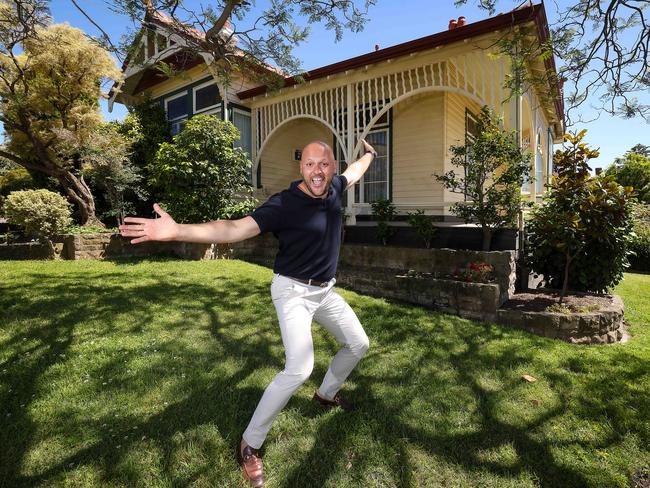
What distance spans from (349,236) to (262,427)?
7.03 m

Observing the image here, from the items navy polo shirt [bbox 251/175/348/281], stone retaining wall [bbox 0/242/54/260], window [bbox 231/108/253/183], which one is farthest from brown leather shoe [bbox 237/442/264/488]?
window [bbox 231/108/253/183]

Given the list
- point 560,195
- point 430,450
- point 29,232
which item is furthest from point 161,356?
point 29,232

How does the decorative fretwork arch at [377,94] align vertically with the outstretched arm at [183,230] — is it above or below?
above

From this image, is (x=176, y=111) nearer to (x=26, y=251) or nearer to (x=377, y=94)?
(x=26, y=251)

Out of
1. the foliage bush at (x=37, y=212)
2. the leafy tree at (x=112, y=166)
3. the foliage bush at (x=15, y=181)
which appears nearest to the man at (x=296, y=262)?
the foliage bush at (x=37, y=212)

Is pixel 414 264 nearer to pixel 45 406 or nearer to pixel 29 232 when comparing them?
pixel 45 406

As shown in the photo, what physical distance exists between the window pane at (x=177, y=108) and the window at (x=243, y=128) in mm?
2808

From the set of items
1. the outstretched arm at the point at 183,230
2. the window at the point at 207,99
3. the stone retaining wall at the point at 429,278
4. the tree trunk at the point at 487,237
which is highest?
the window at the point at 207,99

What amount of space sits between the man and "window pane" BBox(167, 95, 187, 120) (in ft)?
40.8

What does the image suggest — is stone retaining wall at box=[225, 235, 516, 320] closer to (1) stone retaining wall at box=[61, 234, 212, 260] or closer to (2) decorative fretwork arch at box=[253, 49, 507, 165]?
(2) decorative fretwork arch at box=[253, 49, 507, 165]

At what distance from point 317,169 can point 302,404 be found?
6.28ft

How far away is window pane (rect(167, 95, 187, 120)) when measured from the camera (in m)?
13.3

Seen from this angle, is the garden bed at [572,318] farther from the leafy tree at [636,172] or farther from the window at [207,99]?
the leafy tree at [636,172]

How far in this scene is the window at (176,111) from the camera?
13.3 metres
